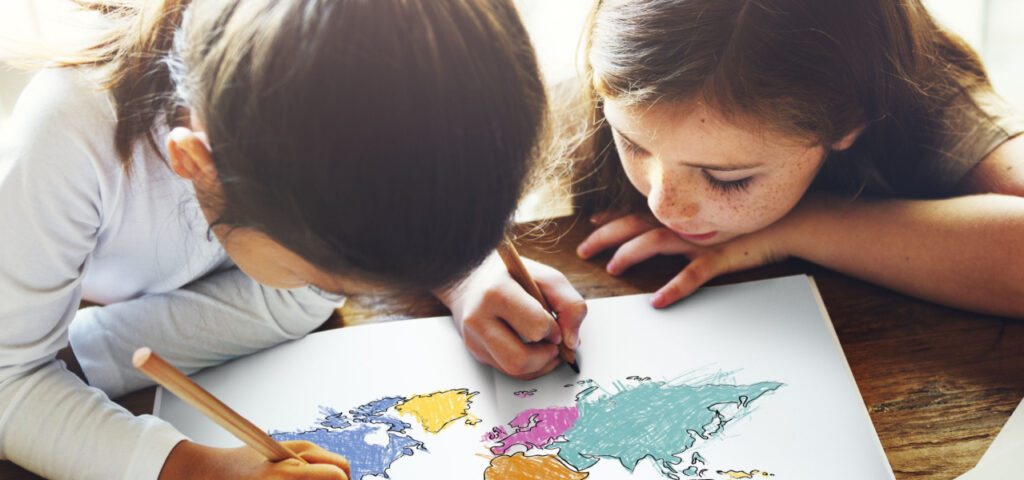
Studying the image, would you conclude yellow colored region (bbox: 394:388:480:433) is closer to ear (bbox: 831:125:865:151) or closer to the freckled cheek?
the freckled cheek

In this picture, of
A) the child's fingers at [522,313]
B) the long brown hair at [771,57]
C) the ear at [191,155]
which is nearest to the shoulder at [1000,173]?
the long brown hair at [771,57]

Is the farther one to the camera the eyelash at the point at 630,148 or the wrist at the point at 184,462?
the eyelash at the point at 630,148

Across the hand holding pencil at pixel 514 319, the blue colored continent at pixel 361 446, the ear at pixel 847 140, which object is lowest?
the blue colored continent at pixel 361 446

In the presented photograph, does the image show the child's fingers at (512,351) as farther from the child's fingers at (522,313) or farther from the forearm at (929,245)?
the forearm at (929,245)

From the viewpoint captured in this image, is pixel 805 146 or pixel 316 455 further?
pixel 805 146

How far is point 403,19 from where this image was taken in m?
0.42

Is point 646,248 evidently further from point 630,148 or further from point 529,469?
point 529,469

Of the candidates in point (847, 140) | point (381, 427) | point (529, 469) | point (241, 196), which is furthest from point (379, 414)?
point (847, 140)

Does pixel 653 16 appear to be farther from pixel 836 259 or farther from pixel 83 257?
pixel 83 257

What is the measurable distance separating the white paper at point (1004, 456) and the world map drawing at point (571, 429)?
0.44ft

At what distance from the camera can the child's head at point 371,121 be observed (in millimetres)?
409

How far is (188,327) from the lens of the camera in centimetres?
68

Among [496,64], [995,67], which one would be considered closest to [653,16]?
[496,64]

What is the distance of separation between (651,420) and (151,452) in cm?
35
